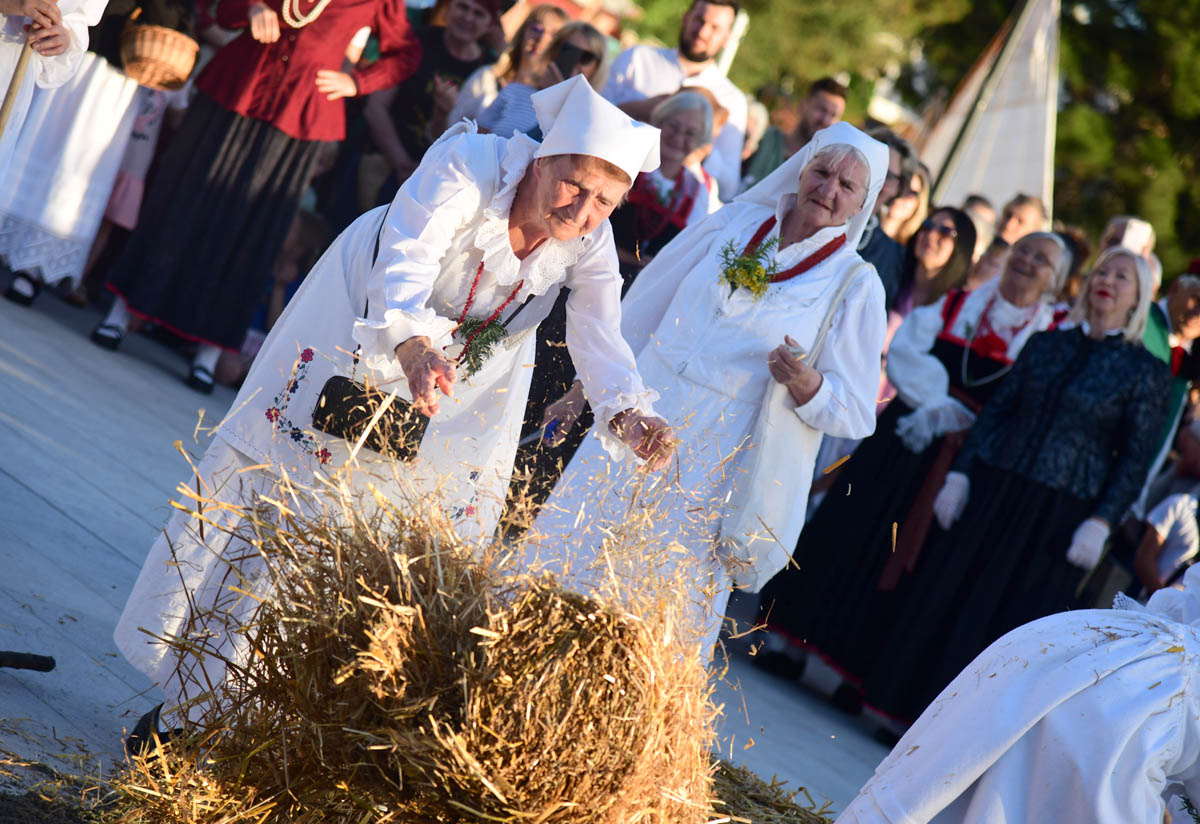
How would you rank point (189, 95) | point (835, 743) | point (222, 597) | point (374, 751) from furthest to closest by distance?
point (189, 95) < point (835, 743) < point (222, 597) < point (374, 751)

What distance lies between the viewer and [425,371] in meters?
2.77

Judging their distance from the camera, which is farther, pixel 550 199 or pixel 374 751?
pixel 550 199

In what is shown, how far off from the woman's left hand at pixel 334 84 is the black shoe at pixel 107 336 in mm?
1729

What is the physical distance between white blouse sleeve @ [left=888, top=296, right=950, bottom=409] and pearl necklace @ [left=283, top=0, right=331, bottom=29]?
11.4 feet

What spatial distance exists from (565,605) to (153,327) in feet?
20.7

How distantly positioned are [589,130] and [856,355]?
1.72m

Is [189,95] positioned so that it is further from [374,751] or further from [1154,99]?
[1154,99]

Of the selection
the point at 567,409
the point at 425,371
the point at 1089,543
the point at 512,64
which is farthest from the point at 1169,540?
the point at 425,371

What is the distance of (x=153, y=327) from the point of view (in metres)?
8.05

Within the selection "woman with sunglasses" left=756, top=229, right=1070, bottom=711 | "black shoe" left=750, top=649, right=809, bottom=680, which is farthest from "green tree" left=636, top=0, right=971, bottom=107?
"black shoe" left=750, top=649, right=809, bottom=680

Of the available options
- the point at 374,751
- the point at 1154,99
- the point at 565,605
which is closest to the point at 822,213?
the point at 565,605

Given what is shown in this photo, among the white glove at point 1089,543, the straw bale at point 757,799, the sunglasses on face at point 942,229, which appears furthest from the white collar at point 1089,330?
the straw bale at point 757,799

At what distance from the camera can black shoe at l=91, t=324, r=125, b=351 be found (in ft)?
22.9

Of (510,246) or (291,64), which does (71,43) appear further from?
(291,64)
